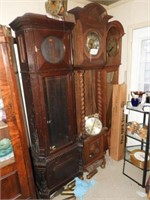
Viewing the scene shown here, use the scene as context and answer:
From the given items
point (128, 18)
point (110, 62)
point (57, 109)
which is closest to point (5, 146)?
point (57, 109)

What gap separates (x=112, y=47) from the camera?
83.1 inches

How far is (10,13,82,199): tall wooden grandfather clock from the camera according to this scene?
4.46 ft

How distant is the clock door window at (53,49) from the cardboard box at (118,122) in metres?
1.03

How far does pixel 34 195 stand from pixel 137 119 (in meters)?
1.84

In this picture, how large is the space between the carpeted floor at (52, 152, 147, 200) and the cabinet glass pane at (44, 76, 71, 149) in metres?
0.70

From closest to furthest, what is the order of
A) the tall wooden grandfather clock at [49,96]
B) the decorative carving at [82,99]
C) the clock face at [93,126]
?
the tall wooden grandfather clock at [49,96], the decorative carving at [82,99], the clock face at [93,126]

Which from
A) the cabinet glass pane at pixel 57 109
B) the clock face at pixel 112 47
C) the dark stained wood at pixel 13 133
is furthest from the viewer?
the clock face at pixel 112 47

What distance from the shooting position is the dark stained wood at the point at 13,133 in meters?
1.18

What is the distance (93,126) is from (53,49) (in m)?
1.09

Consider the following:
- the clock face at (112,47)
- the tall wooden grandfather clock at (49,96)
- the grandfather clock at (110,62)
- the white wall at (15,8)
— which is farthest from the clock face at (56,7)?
the clock face at (112,47)

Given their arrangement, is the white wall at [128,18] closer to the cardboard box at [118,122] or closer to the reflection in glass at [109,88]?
the reflection in glass at [109,88]

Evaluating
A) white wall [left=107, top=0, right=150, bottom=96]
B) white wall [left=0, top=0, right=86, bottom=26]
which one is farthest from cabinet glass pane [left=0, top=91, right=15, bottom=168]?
white wall [left=107, top=0, right=150, bottom=96]

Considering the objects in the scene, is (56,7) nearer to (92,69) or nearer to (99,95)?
(92,69)

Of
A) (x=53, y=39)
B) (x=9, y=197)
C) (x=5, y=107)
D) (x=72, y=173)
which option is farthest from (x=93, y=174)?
(x=53, y=39)
